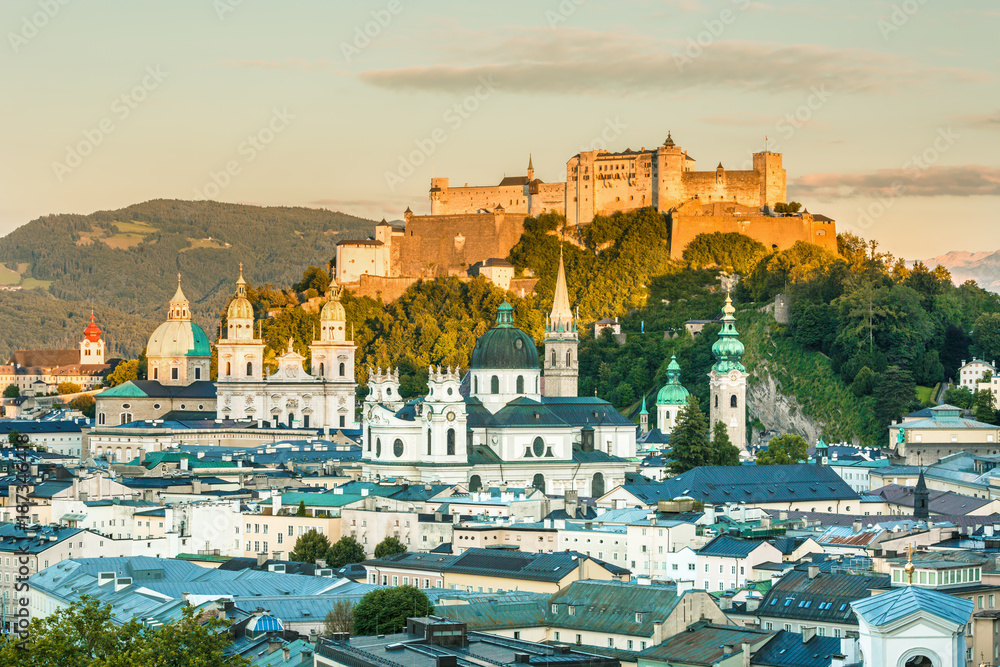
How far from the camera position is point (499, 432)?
272ft

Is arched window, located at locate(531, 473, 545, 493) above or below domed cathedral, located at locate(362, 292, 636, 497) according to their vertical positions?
below

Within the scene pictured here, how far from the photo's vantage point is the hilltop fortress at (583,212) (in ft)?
431

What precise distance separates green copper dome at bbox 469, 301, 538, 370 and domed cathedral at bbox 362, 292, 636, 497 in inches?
1.7

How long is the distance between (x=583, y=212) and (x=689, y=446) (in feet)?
155

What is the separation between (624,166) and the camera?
442 feet

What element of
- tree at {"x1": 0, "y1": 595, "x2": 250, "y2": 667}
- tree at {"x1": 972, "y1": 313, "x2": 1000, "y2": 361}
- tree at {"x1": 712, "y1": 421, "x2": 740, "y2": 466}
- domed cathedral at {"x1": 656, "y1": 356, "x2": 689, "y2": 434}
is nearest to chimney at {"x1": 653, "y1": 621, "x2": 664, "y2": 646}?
tree at {"x1": 0, "y1": 595, "x2": 250, "y2": 667}

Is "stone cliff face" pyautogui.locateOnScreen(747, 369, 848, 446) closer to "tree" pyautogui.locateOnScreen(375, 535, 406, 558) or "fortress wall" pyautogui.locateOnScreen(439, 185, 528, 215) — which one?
"fortress wall" pyautogui.locateOnScreen(439, 185, 528, 215)

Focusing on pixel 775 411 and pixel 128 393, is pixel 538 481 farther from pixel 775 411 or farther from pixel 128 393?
pixel 128 393

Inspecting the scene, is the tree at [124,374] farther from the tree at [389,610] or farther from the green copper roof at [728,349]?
the tree at [389,610]

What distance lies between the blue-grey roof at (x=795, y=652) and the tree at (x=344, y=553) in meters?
26.1

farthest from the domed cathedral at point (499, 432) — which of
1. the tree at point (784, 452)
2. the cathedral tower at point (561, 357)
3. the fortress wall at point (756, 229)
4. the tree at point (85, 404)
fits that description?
the tree at point (85, 404)

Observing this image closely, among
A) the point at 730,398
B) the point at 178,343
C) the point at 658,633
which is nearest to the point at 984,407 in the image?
the point at 730,398

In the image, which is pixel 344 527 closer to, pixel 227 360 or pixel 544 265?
pixel 227 360

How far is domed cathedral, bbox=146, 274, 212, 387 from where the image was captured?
12331 cm
